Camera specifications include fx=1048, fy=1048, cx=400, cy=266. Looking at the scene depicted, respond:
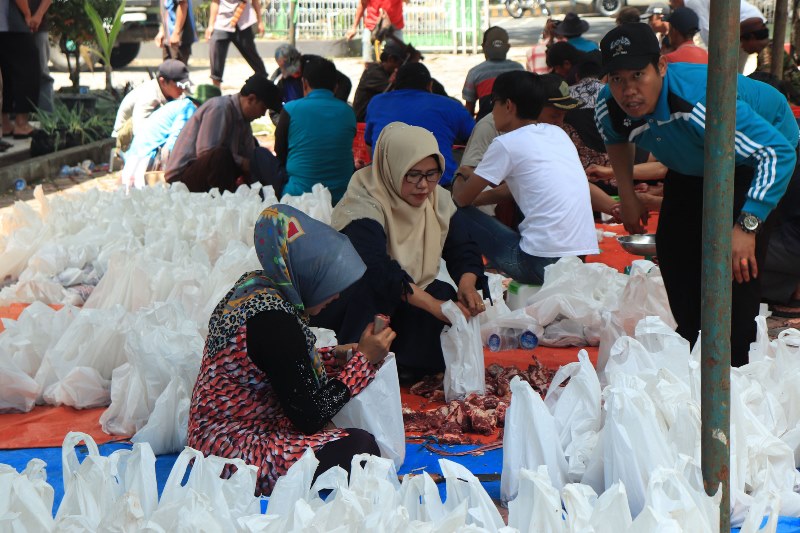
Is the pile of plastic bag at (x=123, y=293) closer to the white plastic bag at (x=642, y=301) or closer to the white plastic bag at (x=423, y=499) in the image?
the white plastic bag at (x=423, y=499)

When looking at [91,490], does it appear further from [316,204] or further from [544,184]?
[316,204]

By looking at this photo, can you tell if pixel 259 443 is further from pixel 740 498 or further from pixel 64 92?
pixel 64 92

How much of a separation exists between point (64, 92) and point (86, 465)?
970cm

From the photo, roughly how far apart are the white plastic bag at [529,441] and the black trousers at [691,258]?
2.31ft

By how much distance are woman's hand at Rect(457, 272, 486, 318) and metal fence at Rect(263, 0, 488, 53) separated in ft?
47.8

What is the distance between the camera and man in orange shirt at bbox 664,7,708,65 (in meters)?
6.76

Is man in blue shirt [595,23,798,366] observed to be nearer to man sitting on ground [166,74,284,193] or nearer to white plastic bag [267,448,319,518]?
white plastic bag [267,448,319,518]

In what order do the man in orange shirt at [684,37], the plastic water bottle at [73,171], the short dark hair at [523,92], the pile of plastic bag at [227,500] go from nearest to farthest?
the pile of plastic bag at [227,500], the short dark hair at [523,92], the man in orange shirt at [684,37], the plastic water bottle at [73,171]

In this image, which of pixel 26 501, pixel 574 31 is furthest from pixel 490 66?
pixel 26 501

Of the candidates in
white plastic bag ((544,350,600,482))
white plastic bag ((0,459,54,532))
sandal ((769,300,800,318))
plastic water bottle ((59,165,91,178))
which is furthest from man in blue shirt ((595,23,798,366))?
plastic water bottle ((59,165,91,178))

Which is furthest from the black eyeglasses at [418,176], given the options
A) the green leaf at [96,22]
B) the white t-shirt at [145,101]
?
the green leaf at [96,22]

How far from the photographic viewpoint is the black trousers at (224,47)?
9.91m

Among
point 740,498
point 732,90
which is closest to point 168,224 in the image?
point 740,498

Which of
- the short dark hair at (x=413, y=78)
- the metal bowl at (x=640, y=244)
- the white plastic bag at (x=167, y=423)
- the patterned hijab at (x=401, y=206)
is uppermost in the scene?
the short dark hair at (x=413, y=78)
